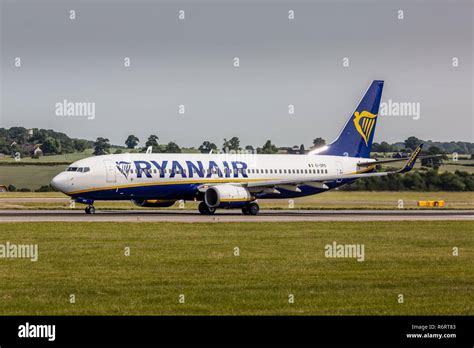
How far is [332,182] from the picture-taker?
70.7 meters

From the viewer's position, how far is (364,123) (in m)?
74.3

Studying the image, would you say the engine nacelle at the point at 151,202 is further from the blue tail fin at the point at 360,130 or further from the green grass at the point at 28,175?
the green grass at the point at 28,175

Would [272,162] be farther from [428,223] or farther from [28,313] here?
[28,313]

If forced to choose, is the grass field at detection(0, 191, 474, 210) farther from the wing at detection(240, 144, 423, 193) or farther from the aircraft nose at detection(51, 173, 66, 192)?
the aircraft nose at detection(51, 173, 66, 192)

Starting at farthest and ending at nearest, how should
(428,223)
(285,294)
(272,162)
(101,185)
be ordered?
1. (272,162)
2. (101,185)
3. (428,223)
4. (285,294)

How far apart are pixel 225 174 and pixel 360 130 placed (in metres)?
15.6

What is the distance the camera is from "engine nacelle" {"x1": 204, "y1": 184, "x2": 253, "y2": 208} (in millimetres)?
59375

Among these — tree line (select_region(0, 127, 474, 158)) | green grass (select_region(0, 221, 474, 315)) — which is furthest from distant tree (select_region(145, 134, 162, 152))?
green grass (select_region(0, 221, 474, 315))

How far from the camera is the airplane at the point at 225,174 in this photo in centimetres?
5784

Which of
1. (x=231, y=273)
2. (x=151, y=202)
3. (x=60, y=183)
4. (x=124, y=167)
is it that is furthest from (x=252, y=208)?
(x=231, y=273)

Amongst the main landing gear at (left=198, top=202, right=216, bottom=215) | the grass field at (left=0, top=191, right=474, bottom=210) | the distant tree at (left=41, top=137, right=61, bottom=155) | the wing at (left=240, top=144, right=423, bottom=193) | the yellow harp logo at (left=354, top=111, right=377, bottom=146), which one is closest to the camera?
the main landing gear at (left=198, top=202, right=216, bottom=215)

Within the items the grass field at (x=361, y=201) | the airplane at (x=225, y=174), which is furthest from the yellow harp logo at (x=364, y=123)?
the grass field at (x=361, y=201)
